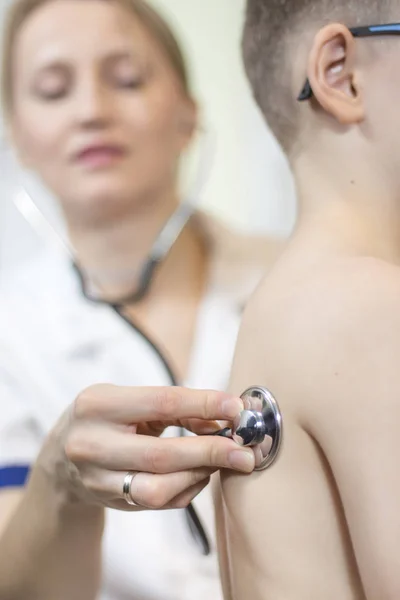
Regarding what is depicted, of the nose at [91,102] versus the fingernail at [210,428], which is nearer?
the fingernail at [210,428]

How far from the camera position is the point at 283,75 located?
550 millimetres

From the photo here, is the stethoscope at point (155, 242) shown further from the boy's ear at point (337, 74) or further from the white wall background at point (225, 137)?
the boy's ear at point (337, 74)

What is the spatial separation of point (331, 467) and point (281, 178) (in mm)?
484

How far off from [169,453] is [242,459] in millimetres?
53

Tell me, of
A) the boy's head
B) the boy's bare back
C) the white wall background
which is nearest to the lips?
the white wall background

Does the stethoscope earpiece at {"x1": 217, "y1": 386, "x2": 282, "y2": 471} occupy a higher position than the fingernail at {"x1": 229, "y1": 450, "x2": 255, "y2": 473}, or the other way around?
the stethoscope earpiece at {"x1": 217, "y1": 386, "x2": 282, "y2": 471}

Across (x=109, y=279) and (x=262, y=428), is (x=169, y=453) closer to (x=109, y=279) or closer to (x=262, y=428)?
(x=262, y=428)

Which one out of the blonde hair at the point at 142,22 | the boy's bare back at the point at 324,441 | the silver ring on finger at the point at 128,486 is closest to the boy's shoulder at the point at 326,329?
the boy's bare back at the point at 324,441

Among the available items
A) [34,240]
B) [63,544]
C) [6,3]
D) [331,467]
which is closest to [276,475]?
[331,467]

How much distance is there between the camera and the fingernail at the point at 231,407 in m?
0.44

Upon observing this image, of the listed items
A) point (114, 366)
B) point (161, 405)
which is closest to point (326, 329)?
point (161, 405)

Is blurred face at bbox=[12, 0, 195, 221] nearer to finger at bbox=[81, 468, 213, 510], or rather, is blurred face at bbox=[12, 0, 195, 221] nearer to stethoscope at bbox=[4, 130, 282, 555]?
stethoscope at bbox=[4, 130, 282, 555]

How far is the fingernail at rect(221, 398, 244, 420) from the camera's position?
1.45ft

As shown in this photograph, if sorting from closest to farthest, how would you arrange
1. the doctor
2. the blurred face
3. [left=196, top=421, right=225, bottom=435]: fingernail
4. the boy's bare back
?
1. the boy's bare back
2. [left=196, top=421, right=225, bottom=435]: fingernail
3. the doctor
4. the blurred face
